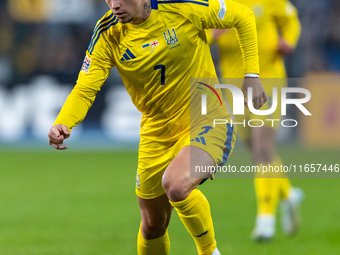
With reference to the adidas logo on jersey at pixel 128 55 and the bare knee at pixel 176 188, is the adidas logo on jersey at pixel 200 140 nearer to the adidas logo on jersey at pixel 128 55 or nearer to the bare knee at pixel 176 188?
the bare knee at pixel 176 188

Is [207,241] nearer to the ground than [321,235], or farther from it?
farther from it

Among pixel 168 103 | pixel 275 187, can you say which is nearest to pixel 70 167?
pixel 275 187

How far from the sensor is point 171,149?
12.2 feet

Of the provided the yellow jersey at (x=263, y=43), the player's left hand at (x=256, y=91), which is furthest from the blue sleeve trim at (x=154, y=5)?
the yellow jersey at (x=263, y=43)

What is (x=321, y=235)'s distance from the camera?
17.4 ft

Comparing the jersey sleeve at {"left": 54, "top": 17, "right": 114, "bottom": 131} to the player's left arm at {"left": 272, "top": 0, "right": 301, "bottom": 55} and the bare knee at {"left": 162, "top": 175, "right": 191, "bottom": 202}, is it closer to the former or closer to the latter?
the bare knee at {"left": 162, "top": 175, "right": 191, "bottom": 202}

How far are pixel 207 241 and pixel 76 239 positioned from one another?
6.89ft

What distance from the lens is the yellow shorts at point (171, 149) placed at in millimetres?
3496

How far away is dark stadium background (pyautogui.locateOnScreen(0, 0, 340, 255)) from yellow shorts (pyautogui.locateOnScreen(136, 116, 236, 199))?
122cm

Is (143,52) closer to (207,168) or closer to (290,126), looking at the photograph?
(207,168)

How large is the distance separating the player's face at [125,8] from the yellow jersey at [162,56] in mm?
132

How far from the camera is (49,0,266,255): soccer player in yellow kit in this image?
3.38m

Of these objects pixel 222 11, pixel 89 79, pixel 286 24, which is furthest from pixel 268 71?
pixel 89 79

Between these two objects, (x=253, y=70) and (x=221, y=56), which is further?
(x=221, y=56)
